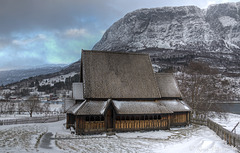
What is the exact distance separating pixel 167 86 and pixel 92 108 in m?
11.6

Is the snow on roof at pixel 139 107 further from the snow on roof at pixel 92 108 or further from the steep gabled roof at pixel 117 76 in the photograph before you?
the snow on roof at pixel 92 108

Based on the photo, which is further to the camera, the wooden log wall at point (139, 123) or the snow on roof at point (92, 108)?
the wooden log wall at point (139, 123)

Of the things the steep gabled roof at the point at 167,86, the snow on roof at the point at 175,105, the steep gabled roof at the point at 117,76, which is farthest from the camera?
the steep gabled roof at the point at 167,86

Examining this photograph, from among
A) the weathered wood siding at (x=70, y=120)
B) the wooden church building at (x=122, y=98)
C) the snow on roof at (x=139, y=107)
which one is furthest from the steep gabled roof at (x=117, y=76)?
the weathered wood siding at (x=70, y=120)

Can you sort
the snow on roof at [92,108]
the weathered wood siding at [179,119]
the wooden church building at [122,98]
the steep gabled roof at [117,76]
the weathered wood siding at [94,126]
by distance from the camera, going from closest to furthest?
1. the snow on roof at [92,108]
2. the weathered wood siding at [94,126]
3. the wooden church building at [122,98]
4. the steep gabled roof at [117,76]
5. the weathered wood siding at [179,119]

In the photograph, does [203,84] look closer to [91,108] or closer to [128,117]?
[128,117]

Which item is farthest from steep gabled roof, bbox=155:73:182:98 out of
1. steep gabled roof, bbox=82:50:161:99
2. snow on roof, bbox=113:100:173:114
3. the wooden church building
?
snow on roof, bbox=113:100:173:114

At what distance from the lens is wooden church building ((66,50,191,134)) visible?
22562mm

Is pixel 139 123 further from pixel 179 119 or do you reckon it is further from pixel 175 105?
pixel 179 119

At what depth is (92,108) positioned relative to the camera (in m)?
22.2

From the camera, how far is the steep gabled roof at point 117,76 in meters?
24.2

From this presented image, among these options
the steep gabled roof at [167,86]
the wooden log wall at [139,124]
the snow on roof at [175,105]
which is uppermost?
the steep gabled roof at [167,86]

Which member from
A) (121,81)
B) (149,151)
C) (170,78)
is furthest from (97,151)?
(170,78)

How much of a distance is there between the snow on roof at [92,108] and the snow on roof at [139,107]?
1342 millimetres
